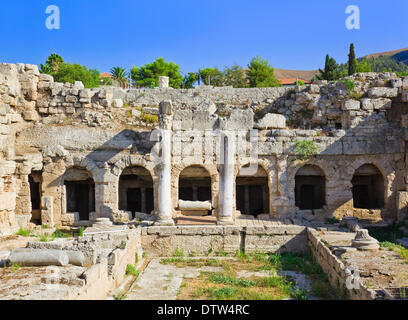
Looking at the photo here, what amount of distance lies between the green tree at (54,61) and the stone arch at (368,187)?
99.1ft

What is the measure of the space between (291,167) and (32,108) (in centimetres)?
1240

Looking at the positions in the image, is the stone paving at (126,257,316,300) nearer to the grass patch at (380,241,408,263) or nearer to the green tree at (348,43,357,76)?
the grass patch at (380,241,408,263)

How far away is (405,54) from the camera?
77.2m

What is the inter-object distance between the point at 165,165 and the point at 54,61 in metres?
28.0

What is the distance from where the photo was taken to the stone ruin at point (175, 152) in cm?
1767

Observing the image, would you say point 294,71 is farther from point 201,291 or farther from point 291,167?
point 201,291

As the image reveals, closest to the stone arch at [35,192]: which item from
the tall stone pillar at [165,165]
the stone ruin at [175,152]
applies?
the stone ruin at [175,152]

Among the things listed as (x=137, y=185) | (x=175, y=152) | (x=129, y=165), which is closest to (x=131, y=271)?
(x=129, y=165)

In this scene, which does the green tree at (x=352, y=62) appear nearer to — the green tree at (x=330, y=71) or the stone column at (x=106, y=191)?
the green tree at (x=330, y=71)

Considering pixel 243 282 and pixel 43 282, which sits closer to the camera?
pixel 43 282

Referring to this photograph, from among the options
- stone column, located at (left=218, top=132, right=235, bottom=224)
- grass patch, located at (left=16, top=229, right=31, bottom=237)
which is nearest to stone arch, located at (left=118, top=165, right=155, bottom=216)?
stone column, located at (left=218, top=132, right=235, bottom=224)

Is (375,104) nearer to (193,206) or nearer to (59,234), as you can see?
(193,206)

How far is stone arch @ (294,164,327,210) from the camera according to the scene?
19266 millimetres
